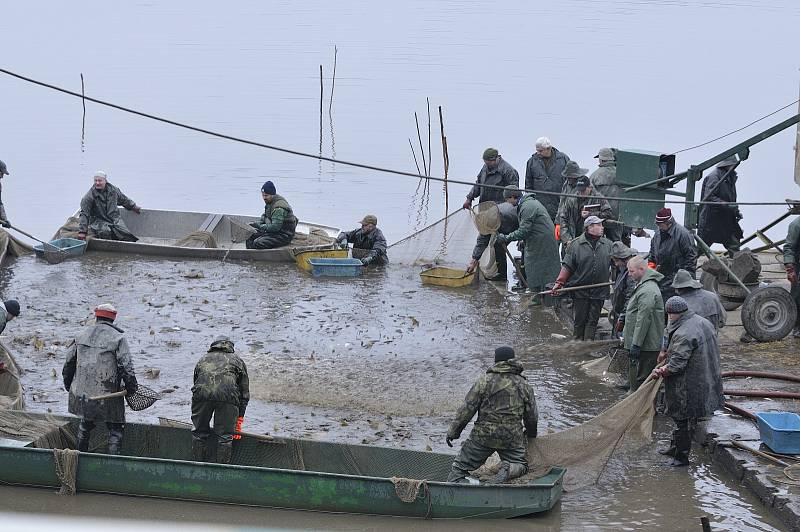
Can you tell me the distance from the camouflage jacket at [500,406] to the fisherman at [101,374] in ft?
9.98

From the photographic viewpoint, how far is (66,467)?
376 inches

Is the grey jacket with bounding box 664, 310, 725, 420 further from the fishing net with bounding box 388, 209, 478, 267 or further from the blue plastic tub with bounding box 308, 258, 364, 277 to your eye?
the blue plastic tub with bounding box 308, 258, 364, 277

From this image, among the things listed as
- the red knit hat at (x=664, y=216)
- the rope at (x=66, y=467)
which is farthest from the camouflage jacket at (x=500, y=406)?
the red knit hat at (x=664, y=216)

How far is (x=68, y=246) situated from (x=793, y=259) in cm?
1114

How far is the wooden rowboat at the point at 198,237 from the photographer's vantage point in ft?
60.3

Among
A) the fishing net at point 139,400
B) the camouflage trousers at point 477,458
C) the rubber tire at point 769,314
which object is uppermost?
→ the rubber tire at point 769,314

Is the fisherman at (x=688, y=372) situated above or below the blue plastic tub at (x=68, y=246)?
below

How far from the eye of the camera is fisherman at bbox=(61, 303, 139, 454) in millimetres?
10109

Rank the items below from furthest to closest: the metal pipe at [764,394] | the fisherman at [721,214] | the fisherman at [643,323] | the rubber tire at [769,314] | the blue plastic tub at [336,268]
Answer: the blue plastic tub at [336,268]
the fisherman at [721,214]
the rubber tire at [769,314]
the fisherman at [643,323]
the metal pipe at [764,394]

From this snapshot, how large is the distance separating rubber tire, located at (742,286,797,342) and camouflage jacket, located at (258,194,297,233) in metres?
7.79

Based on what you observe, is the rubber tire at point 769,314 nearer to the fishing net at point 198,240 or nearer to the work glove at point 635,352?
the work glove at point 635,352

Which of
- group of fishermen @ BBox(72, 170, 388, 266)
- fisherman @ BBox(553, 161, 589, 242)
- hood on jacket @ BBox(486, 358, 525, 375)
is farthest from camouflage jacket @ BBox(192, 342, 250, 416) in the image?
group of fishermen @ BBox(72, 170, 388, 266)

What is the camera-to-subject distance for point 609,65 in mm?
47375

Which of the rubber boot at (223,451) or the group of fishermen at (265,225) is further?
the group of fishermen at (265,225)
